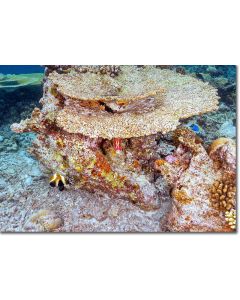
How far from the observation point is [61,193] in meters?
2.99

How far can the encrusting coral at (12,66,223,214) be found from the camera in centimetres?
232

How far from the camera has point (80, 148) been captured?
2.60 meters

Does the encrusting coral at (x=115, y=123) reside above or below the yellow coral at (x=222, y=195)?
above

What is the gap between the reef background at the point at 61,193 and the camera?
107 inches

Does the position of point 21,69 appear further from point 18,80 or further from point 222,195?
point 222,195

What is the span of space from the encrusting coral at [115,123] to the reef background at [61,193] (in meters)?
0.13

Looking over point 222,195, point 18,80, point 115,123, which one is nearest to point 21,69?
point 18,80

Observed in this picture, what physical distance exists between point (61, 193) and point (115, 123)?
3.59 ft

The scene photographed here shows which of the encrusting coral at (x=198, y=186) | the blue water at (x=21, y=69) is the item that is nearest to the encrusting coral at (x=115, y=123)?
the encrusting coral at (x=198, y=186)

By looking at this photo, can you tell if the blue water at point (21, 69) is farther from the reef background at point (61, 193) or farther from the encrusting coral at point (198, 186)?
the encrusting coral at point (198, 186)

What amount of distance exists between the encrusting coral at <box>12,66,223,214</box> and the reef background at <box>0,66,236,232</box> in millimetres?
131

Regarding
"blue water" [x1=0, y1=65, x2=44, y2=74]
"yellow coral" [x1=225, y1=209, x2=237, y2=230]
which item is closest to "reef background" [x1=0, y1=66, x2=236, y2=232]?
"blue water" [x1=0, y1=65, x2=44, y2=74]

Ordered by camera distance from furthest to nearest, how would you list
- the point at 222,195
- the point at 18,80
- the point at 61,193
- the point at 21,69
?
the point at 18,80
the point at 61,193
the point at 21,69
the point at 222,195
